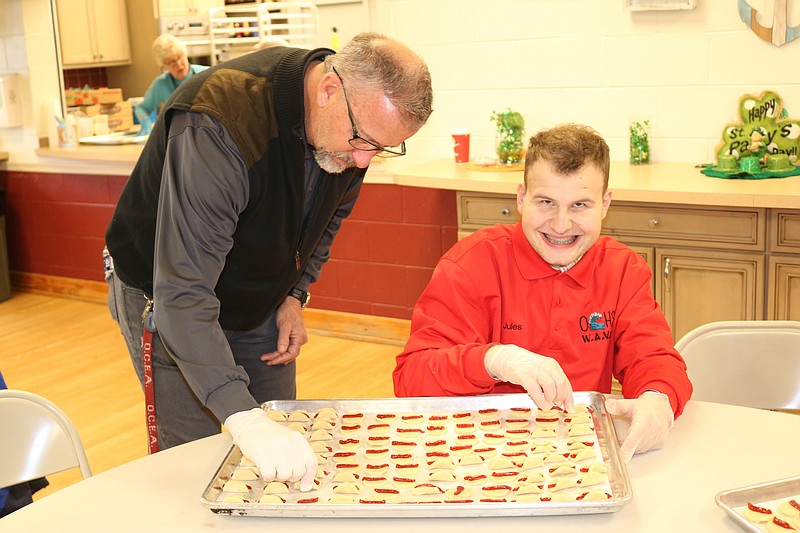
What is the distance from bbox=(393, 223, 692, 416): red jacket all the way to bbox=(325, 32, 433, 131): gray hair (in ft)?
1.52

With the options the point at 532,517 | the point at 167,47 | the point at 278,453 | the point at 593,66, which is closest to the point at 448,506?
the point at 532,517

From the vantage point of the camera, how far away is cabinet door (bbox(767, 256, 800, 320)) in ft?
9.76

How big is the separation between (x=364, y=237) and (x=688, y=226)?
1.72m

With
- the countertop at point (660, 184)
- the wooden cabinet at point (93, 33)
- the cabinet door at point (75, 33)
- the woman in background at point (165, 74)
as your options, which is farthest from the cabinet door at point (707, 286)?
the cabinet door at point (75, 33)

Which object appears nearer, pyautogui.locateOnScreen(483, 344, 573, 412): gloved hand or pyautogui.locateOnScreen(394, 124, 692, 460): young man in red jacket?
pyautogui.locateOnScreen(483, 344, 573, 412): gloved hand

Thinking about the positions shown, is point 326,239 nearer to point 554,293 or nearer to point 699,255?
point 554,293

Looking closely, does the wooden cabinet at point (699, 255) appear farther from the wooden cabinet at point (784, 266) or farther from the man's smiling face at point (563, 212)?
the man's smiling face at point (563, 212)

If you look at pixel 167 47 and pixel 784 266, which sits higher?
pixel 167 47

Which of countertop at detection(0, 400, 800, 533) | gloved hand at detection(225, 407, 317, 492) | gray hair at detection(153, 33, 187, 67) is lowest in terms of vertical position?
countertop at detection(0, 400, 800, 533)

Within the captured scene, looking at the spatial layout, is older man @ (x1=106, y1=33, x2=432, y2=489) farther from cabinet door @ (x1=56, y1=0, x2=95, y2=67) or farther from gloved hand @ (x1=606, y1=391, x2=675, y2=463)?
cabinet door @ (x1=56, y1=0, x2=95, y2=67)

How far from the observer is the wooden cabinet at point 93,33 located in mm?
5805

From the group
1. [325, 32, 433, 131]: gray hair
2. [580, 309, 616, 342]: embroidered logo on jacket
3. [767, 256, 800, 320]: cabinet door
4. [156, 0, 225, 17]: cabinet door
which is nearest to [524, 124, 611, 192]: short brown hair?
[580, 309, 616, 342]: embroidered logo on jacket

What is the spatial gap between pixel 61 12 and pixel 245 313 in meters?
4.62

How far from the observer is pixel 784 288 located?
3.00 m
